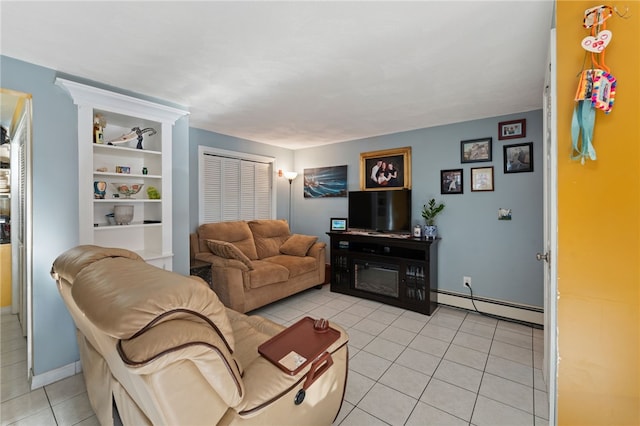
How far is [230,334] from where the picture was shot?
1.07 m

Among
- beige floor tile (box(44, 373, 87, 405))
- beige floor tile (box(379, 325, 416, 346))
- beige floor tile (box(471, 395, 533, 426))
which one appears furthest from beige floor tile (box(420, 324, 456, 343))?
beige floor tile (box(44, 373, 87, 405))

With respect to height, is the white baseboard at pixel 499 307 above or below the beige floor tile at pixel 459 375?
above

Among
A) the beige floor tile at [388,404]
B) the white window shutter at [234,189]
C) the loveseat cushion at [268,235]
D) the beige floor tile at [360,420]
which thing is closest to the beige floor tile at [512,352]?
the beige floor tile at [388,404]

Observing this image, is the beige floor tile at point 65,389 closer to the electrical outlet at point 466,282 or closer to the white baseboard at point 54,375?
the white baseboard at point 54,375

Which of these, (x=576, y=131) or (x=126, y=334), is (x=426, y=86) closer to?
(x=576, y=131)

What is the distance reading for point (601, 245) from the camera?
128cm

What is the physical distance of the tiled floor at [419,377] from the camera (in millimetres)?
1779

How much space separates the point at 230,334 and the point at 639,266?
168 cm

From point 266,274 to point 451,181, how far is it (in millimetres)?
2501

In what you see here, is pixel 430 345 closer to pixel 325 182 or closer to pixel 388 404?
pixel 388 404

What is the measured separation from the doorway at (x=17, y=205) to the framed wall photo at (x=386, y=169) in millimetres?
3535

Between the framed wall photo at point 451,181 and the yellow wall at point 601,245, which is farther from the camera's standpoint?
the framed wall photo at point 451,181

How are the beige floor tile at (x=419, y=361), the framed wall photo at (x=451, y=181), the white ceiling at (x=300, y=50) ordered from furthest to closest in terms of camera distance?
the framed wall photo at (x=451, y=181), the beige floor tile at (x=419, y=361), the white ceiling at (x=300, y=50)

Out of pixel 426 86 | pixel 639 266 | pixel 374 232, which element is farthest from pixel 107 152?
pixel 639 266
